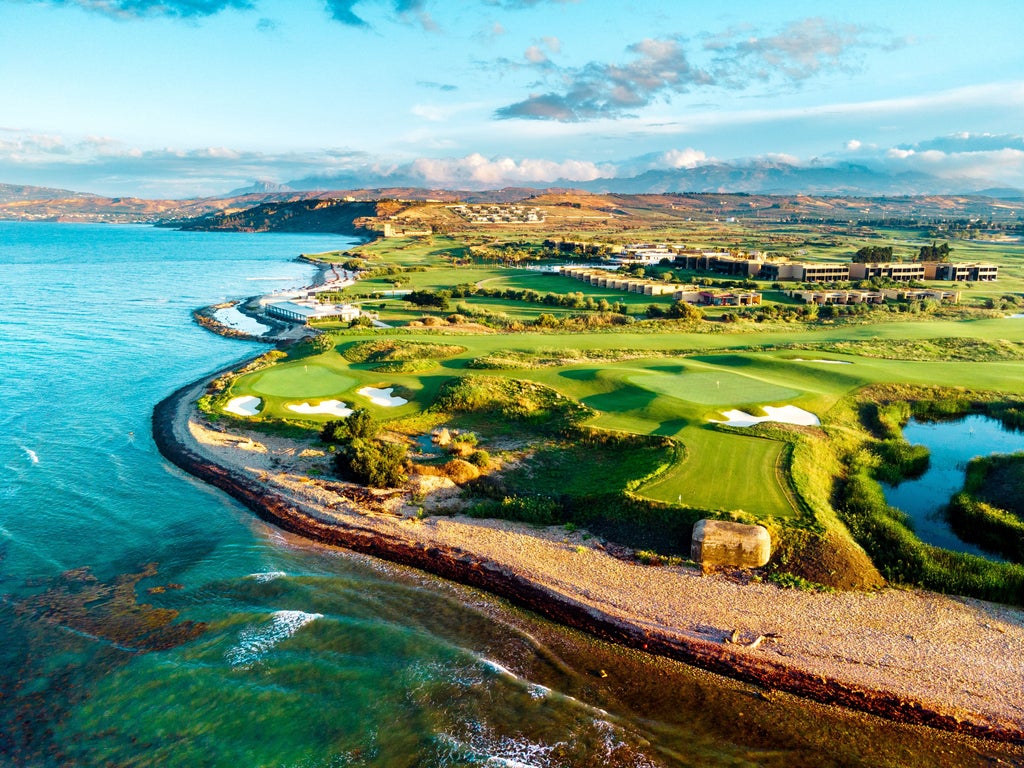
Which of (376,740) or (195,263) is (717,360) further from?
(195,263)

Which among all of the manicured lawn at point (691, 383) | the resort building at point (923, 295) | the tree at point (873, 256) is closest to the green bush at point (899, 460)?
the manicured lawn at point (691, 383)

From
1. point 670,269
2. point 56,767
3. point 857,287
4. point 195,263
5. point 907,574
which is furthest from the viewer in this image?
point 195,263

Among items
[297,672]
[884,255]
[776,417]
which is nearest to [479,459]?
[297,672]

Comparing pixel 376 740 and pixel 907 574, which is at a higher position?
pixel 907 574

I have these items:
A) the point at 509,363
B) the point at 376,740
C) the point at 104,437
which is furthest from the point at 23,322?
the point at 376,740

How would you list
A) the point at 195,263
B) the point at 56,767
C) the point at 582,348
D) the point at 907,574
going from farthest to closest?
the point at 195,263 < the point at 582,348 < the point at 907,574 < the point at 56,767

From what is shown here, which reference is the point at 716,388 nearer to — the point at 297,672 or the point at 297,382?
the point at 297,382

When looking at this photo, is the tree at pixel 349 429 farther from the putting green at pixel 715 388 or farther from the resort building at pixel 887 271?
the resort building at pixel 887 271
